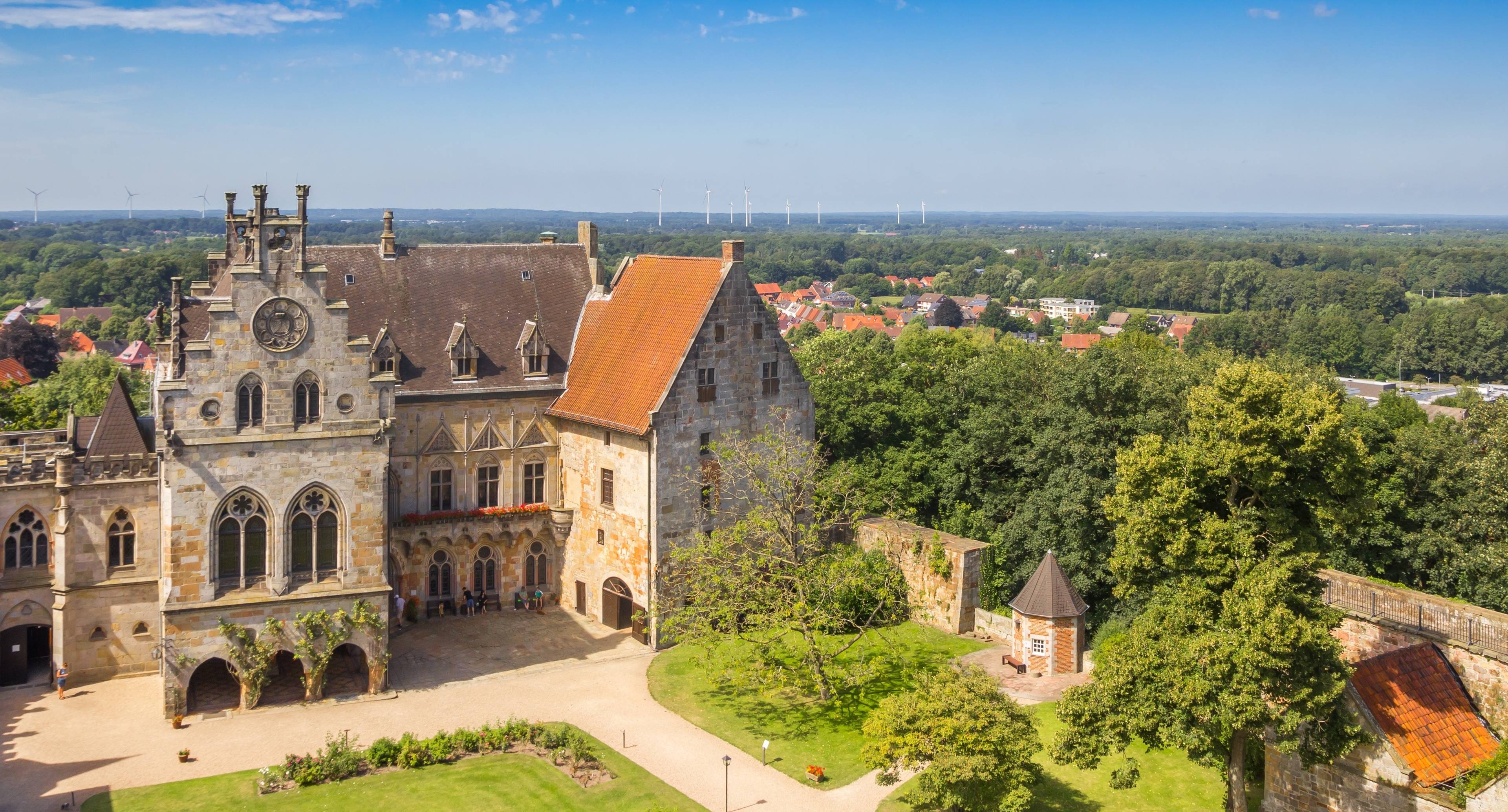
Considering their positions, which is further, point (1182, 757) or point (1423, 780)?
point (1182, 757)

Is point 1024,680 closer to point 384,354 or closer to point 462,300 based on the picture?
point 384,354

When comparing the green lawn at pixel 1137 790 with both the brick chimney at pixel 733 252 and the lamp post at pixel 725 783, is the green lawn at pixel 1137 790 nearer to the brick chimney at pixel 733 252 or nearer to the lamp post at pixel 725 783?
the lamp post at pixel 725 783

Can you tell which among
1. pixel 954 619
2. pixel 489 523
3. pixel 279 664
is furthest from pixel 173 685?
pixel 954 619

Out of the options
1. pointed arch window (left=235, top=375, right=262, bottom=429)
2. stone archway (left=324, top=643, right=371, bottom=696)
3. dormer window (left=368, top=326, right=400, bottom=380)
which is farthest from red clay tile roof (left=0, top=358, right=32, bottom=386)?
pointed arch window (left=235, top=375, right=262, bottom=429)

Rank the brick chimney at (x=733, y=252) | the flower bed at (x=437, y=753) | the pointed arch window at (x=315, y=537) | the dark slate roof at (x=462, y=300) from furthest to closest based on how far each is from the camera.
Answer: the dark slate roof at (x=462, y=300) < the brick chimney at (x=733, y=252) < the pointed arch window at (x=315, y=537) < the flower bed at (x=437, y=753)

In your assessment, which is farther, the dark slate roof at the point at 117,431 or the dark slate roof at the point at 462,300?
the dark slate roof at the point at 462,300

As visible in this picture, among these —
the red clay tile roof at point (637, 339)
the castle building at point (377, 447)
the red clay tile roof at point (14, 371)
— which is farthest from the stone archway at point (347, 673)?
the red clay tile roof at point (14, 371)

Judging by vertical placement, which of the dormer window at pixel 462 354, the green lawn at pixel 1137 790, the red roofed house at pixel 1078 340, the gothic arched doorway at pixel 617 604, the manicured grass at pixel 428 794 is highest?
the dormer window at pixel 462 354

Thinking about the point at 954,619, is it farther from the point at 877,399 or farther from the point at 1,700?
the point at 1,700
